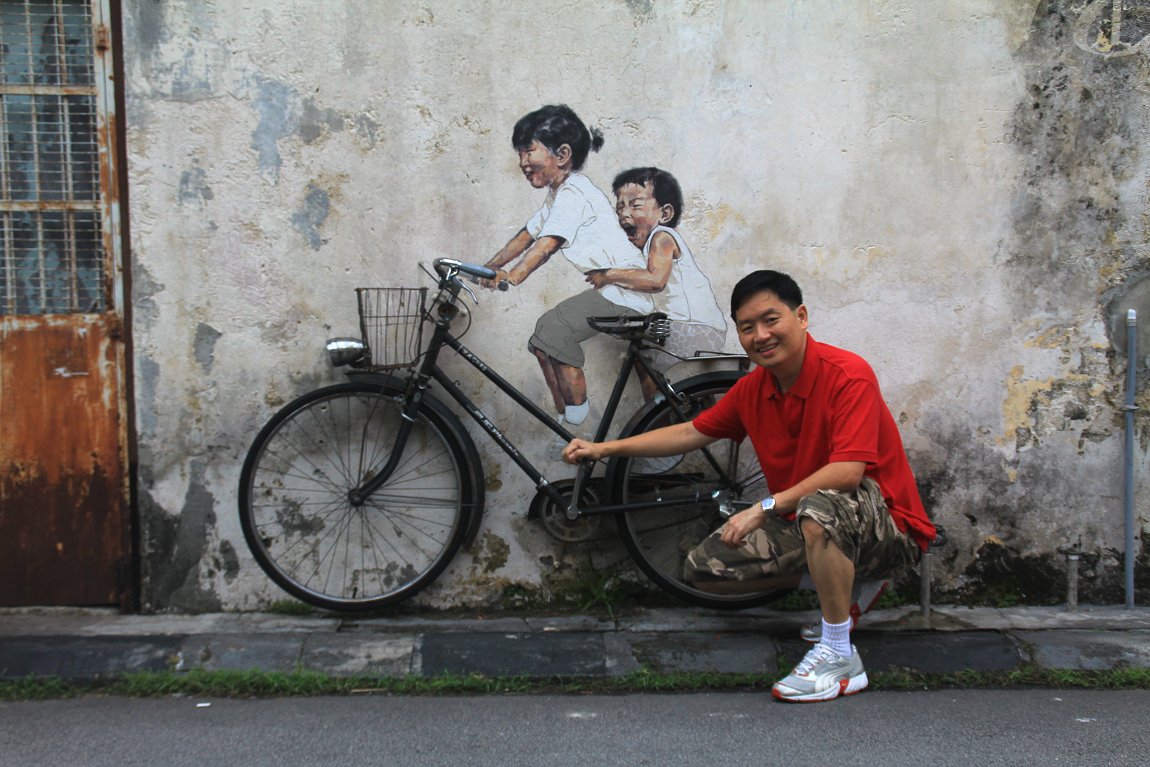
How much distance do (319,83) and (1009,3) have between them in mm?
3155

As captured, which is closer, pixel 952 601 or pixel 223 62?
pixel 223 62

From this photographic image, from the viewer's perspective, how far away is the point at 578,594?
462cm

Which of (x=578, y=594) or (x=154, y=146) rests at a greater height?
(x=154, y=146)

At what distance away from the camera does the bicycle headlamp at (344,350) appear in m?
4.22

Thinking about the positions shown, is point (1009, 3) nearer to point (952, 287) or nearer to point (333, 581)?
point (952, 287)

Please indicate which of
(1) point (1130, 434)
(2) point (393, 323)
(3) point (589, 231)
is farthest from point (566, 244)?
(1) point (1130, 434)

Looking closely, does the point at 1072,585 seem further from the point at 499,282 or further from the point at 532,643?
the point at 499,282

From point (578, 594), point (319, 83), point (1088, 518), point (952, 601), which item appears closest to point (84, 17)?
point (319, 83)

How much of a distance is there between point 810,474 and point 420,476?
1.79 m

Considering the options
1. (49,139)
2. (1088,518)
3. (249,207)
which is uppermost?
(49,139)

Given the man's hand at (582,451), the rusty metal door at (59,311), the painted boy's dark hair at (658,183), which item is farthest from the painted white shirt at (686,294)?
the rusty metal door at (59,311)

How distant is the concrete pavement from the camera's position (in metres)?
3.96

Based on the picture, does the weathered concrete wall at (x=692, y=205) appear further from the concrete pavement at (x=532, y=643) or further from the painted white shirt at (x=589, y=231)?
the concrete pavement at (x=532, y=643)

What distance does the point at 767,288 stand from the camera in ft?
12.3
